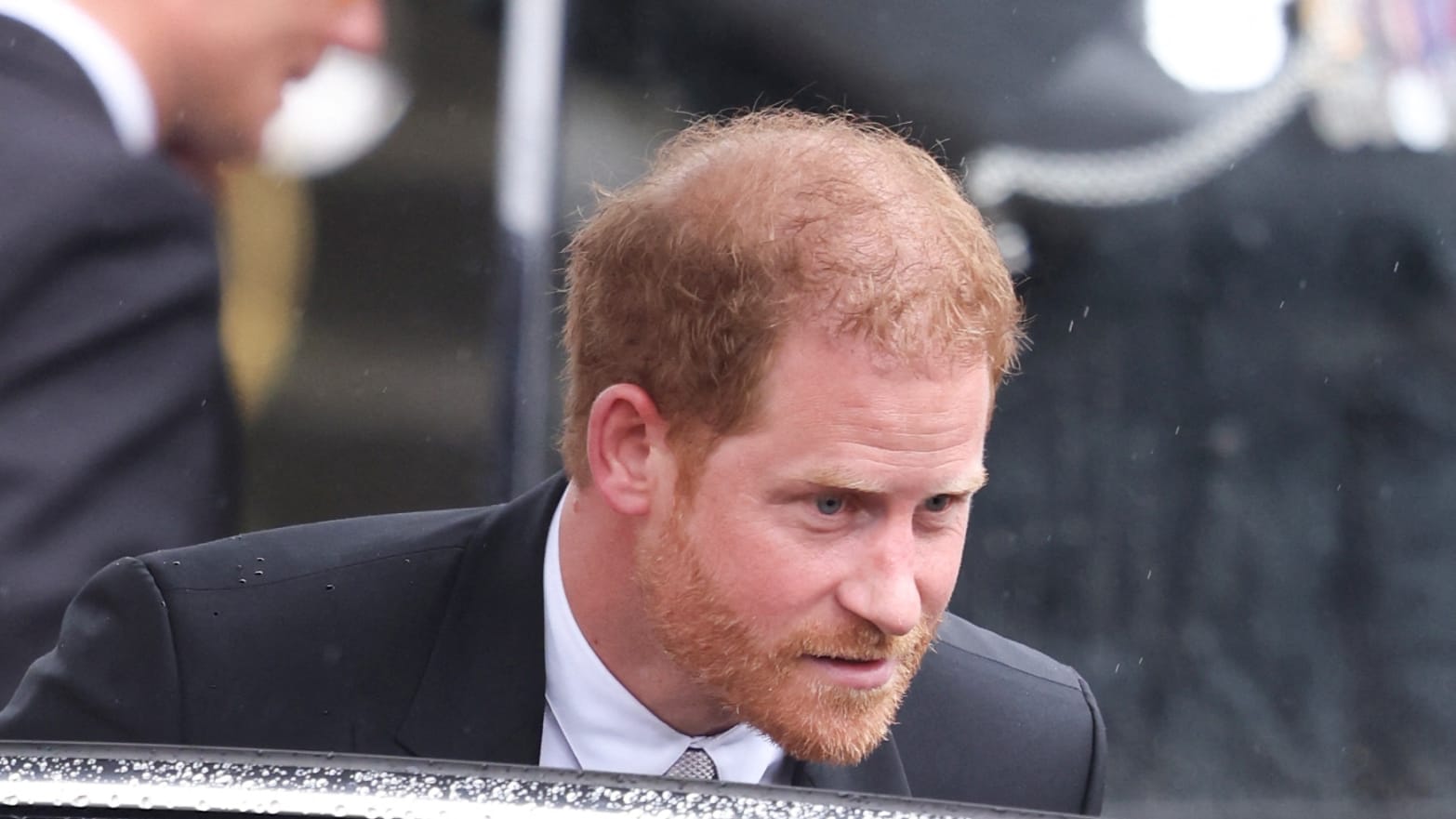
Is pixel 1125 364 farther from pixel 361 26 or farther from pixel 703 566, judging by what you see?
pixel 703 566

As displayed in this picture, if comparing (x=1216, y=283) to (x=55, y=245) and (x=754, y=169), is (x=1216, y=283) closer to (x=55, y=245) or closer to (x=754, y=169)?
(x=754, y=169)

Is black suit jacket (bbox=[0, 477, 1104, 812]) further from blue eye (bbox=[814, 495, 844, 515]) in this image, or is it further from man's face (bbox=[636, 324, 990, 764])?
blue eye (bbox=[814, 495, 844, 515])

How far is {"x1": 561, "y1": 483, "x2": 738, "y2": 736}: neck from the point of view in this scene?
2146 millimetres

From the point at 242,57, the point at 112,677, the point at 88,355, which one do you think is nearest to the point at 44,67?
the point at 242,57

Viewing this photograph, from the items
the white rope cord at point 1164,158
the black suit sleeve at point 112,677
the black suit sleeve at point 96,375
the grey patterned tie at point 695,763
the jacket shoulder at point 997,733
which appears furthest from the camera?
the white rope cord at point 1164,158

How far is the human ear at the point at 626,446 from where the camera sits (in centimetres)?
210

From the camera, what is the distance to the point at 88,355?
354 centimetres

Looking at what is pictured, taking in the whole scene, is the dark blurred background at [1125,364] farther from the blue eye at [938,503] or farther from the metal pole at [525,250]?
the blue eye at [938,503]

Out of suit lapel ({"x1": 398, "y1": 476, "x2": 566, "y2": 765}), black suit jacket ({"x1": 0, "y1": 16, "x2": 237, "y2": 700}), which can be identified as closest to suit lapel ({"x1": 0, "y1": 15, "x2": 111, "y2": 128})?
black suit jacket ({"x1": 0, "y1": 16, "x2": 237, "y2": 700})

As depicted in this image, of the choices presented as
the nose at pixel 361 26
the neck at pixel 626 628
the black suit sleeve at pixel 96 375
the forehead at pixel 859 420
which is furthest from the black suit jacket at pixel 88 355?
the forehead at pixel 859 420

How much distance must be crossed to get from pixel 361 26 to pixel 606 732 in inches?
77.9

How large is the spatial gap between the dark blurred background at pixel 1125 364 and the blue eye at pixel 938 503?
5.99ft

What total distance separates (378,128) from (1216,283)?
1848mm

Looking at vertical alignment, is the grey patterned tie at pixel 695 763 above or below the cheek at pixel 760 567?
below
